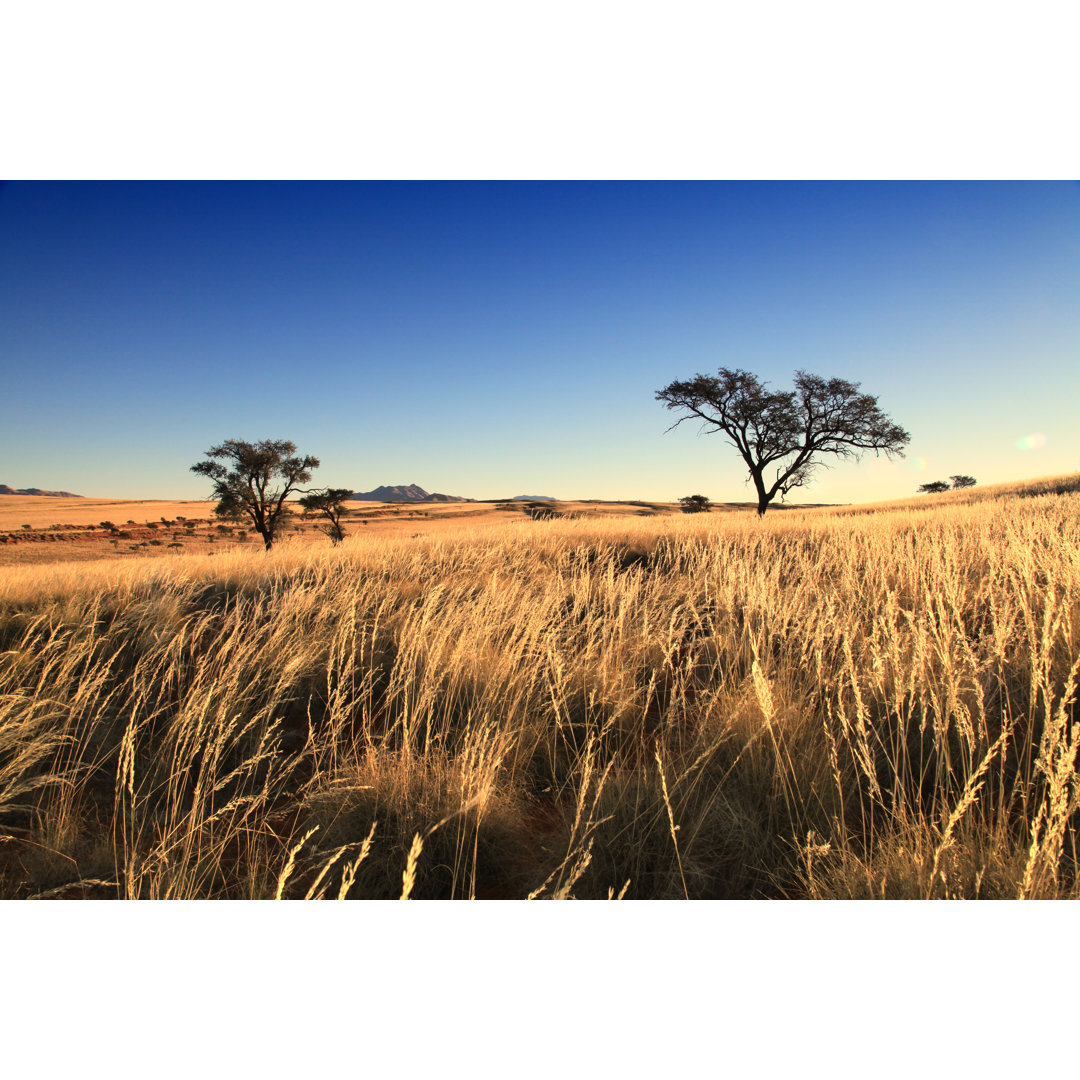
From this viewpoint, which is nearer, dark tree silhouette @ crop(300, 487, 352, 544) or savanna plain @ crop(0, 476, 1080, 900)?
savanna plain @ crop(0, 476, 1080, 900)

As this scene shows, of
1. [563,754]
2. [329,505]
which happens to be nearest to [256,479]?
[329,505]

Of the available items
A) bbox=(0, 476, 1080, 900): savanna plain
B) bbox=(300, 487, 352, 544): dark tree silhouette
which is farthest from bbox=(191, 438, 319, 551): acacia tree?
bbox=(0, 476, 1080, 900): savanna plain

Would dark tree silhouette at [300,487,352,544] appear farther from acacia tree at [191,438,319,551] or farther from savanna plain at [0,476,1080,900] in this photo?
savanna plain at [0,476,1080,900]

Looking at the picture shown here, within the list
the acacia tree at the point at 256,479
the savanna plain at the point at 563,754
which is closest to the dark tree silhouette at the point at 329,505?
the acacia tree at the point at 256,479

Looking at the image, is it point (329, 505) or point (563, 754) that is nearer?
point (563, 754)

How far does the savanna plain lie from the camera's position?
1921 mm

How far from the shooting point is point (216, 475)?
2712 centimetres

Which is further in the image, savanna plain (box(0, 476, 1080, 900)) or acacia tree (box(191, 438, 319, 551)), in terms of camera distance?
acacia tree (box(191, 438, 319, 551))

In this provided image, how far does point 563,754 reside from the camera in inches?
114

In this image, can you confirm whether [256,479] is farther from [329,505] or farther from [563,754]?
[563,754]

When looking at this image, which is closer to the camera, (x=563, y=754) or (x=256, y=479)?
(x=563, y=754)

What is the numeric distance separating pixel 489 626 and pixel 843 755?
7.30 ft

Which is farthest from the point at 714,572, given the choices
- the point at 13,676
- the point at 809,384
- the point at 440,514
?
the point at 440,514

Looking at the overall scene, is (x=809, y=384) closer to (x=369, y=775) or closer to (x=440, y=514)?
(x=369, y=775)
